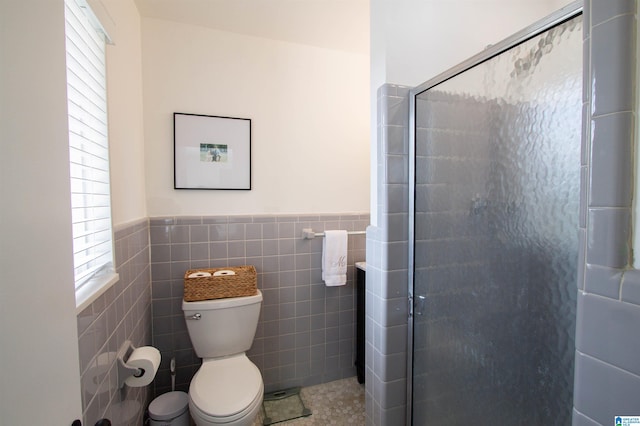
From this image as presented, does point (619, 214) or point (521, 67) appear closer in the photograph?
point (619, 214)

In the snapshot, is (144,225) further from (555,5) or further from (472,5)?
(555,5)

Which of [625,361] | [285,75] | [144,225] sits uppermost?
[285,75]

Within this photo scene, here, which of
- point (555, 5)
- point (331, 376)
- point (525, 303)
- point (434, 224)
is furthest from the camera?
point (331, 376)

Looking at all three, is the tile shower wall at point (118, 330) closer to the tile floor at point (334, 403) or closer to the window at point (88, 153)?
the window at point (88, 153)

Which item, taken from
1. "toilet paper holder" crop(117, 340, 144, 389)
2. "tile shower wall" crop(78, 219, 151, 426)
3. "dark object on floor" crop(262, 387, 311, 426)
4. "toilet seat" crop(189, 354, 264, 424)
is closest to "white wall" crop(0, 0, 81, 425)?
"tile shower wall" crop(78, 219, 151, 426)

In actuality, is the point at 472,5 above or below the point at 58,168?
above

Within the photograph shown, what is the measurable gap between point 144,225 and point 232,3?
4.51 feet

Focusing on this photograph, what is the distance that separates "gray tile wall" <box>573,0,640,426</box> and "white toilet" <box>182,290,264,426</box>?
4.36ft

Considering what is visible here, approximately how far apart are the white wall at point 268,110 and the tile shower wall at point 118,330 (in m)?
0.42

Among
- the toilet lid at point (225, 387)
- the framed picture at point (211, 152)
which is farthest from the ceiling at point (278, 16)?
the toilet lid at point (225, 387)

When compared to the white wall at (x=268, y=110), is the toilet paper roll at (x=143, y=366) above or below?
below

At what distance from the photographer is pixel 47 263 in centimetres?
49

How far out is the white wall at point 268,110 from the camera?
5.91 feet

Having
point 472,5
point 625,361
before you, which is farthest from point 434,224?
point 472,5
